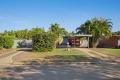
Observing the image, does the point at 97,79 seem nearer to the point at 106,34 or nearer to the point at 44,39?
the point at 44,39

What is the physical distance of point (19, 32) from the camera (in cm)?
8769

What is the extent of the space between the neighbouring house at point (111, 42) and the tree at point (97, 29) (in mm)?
1449

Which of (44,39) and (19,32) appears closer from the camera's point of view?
(44,39)

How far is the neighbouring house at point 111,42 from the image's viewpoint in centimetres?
5176

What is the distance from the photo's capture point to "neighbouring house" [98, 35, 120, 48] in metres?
51.8

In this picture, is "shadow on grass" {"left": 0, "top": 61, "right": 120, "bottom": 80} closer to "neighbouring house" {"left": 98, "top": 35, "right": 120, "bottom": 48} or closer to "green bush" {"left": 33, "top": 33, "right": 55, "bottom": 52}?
"green bush" {"left": 33, "top": 33, "right": 55, "bottom": 52}

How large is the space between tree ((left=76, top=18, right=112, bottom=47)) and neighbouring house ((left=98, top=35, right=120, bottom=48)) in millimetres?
1449

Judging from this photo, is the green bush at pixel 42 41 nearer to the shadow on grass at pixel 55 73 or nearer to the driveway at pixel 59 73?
the shadow on grass at pixel 55 73

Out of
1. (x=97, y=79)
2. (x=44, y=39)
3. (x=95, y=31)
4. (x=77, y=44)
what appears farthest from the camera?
(x=77, y=44)

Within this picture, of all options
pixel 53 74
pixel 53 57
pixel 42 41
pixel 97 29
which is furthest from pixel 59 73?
pixel 97 29

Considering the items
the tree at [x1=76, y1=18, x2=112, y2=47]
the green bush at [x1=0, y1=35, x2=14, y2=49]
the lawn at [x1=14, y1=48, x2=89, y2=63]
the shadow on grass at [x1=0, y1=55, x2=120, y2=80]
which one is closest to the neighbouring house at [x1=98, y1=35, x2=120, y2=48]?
the tree at [x1=76, y1=18, x2=112, y2=47]

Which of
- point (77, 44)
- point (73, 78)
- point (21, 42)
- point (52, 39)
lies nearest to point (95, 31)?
point (77, 44)

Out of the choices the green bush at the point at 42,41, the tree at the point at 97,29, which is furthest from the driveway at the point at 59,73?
the tree at the point at 97,29

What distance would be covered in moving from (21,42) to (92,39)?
1447cm
